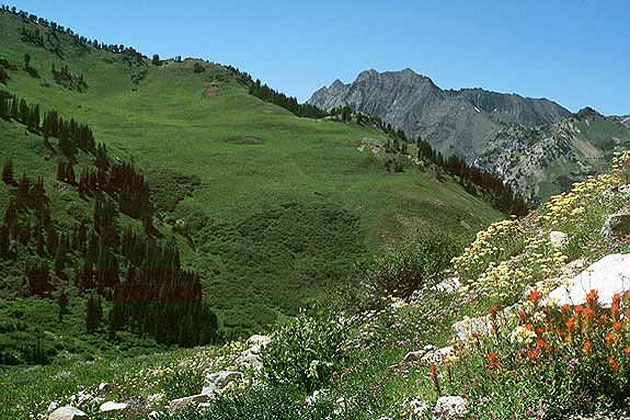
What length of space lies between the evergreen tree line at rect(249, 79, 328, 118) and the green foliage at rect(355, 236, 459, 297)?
116232mm

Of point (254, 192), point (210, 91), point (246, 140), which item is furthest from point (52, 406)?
point (210, 91)

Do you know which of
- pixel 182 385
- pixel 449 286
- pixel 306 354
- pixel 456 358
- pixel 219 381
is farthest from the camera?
pixel 449 286

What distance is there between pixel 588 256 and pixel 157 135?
8404 centimetres

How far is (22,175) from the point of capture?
46500 mm

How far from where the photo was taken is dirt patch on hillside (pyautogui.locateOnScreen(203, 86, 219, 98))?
129587mm

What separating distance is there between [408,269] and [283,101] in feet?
418

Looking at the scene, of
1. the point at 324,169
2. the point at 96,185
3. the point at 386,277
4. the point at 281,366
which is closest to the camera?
the point at 281,366

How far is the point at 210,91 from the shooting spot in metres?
132

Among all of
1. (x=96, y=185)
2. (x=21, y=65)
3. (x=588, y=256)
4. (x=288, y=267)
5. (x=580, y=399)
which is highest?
(x=21, y=65)

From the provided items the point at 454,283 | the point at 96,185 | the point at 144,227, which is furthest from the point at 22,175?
the point at 454,283

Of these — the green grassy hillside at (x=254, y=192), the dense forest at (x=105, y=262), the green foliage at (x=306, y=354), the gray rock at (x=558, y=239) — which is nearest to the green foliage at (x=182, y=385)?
the green foliage at (x=306, y=354)

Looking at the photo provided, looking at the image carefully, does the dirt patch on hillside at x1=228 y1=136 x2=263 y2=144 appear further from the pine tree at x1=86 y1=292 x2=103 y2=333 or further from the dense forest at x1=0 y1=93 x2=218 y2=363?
the pine tree at x1=86 y1=292 x2=103 y2=333

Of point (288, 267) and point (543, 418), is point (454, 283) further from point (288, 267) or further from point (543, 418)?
point (288, 267)

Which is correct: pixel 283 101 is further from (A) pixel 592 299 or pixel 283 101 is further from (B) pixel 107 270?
(A) pixel 592 299
